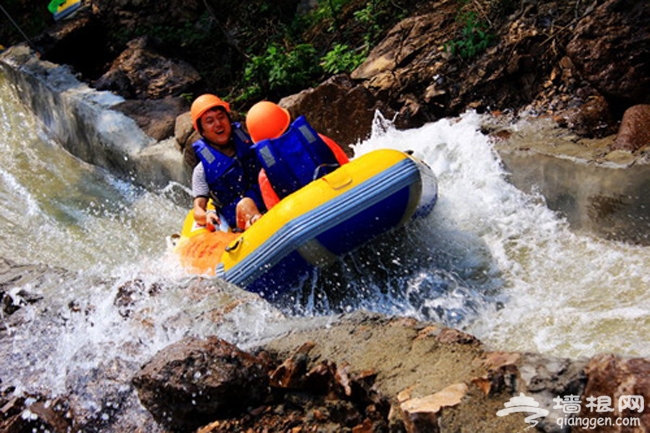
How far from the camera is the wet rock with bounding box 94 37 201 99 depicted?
26.0 feet

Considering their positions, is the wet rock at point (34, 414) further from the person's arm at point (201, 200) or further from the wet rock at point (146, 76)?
the wet rock at point (146, 76)

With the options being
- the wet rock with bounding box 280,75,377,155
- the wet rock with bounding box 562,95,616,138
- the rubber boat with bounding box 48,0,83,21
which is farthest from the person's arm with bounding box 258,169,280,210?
the rubber boat with bounding box 48,0,83,21

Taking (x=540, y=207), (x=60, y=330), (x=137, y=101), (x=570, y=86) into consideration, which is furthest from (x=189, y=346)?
(x=137, y=101)

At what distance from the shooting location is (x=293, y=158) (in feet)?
14.2

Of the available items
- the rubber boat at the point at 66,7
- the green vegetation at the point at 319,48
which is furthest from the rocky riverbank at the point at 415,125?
the rubber boat at the point at 66,7

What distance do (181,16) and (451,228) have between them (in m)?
6.10

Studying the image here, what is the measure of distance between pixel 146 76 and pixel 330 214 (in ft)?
17.4

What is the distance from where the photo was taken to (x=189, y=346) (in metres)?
2.59

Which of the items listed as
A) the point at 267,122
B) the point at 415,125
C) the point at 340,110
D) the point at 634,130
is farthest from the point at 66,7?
the point at 634,130

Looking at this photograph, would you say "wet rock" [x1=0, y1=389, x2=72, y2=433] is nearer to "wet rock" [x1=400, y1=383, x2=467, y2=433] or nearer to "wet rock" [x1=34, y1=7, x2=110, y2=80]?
"wet rock" [x1=400, y1=383, x2=467, y2=433]

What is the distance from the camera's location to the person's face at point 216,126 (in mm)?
4957
